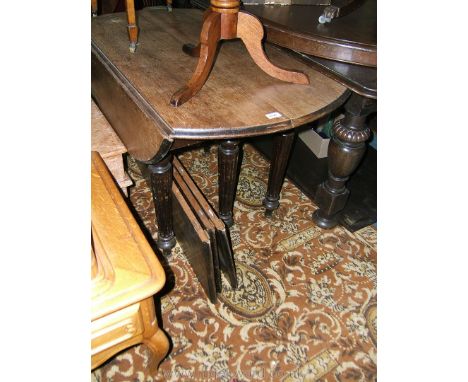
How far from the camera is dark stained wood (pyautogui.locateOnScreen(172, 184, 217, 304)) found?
129 centimetres

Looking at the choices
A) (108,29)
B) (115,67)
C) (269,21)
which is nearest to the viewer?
(115,67)

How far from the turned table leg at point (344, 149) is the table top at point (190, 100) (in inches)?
5.8

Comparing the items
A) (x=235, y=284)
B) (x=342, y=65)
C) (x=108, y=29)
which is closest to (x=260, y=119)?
(x=342, y=65)

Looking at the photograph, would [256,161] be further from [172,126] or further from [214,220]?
[172,126]

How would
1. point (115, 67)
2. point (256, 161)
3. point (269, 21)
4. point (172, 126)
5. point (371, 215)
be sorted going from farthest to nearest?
1. point (256, 161)
2. point (371, 215)
3. point (269, 21)
4. point (115, 67)
5. point (172, 126)

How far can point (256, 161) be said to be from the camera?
217 centimetres

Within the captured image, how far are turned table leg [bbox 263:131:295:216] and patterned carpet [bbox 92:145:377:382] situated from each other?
0.32ft

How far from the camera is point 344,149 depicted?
138 centimetres

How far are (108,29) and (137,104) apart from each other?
2.07 feet

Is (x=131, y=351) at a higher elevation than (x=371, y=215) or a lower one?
lower

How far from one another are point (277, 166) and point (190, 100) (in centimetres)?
67

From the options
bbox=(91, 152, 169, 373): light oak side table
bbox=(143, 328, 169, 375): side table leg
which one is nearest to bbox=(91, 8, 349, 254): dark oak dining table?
bbox=(91, 152, 169, 373): light oak side table

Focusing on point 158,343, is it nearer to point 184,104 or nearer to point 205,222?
point 205,222

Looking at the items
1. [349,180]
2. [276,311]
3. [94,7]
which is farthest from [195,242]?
[94,7]
